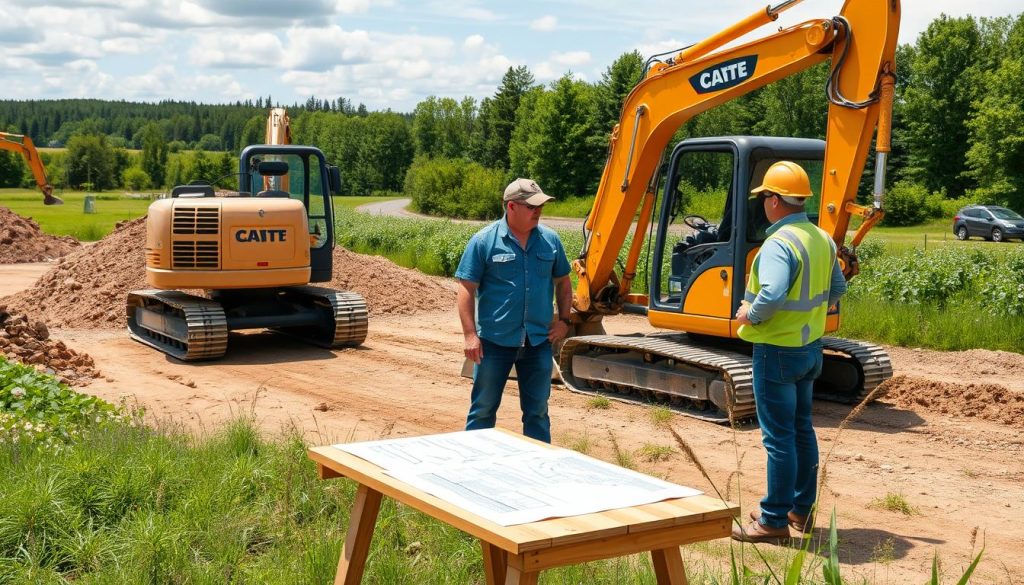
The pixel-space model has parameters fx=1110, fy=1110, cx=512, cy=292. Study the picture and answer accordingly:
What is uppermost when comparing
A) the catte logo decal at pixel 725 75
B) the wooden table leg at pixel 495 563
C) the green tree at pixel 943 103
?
the green tree at pixel 943 103

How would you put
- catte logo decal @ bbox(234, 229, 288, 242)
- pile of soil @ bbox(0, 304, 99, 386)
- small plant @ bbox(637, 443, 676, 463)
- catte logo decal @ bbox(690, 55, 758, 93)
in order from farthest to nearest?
catte logo decal @ bbox(234, 229, 288, 242)
pile of soil @ bbox(0, 304, 99, 386)
catte logo decal @ bbox(690, 55, 758, 93)
small plant @ bbox(637, 443, 676, 463)

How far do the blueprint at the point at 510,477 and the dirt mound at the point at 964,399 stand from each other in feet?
21.6

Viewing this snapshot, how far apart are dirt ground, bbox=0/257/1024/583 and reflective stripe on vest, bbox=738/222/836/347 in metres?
0.63

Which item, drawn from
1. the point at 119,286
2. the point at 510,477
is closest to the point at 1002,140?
the point at 119,286

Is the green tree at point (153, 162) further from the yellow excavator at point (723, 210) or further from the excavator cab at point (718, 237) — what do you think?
the excavator cab at point (718, 237)

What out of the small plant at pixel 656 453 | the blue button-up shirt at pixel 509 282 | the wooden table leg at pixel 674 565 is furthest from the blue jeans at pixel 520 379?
the wooden table leg at pixel 674 565

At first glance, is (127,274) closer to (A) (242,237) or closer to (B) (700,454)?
(A) (242,237)

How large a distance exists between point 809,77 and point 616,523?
66909 millimetres

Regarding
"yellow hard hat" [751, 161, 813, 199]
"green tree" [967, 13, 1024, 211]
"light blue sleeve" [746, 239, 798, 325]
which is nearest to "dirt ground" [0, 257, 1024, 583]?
"light blue sleeve" [746, 239, 798, 325]

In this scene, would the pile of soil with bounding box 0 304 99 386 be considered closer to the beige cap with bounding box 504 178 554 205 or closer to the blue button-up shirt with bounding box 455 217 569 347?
the blue button-up shirt with bounding box 455 217 569 347

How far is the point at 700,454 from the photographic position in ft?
28.3

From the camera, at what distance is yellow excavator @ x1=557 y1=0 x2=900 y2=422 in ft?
30.7

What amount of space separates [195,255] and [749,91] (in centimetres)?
664

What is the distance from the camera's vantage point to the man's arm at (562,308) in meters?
6.65
